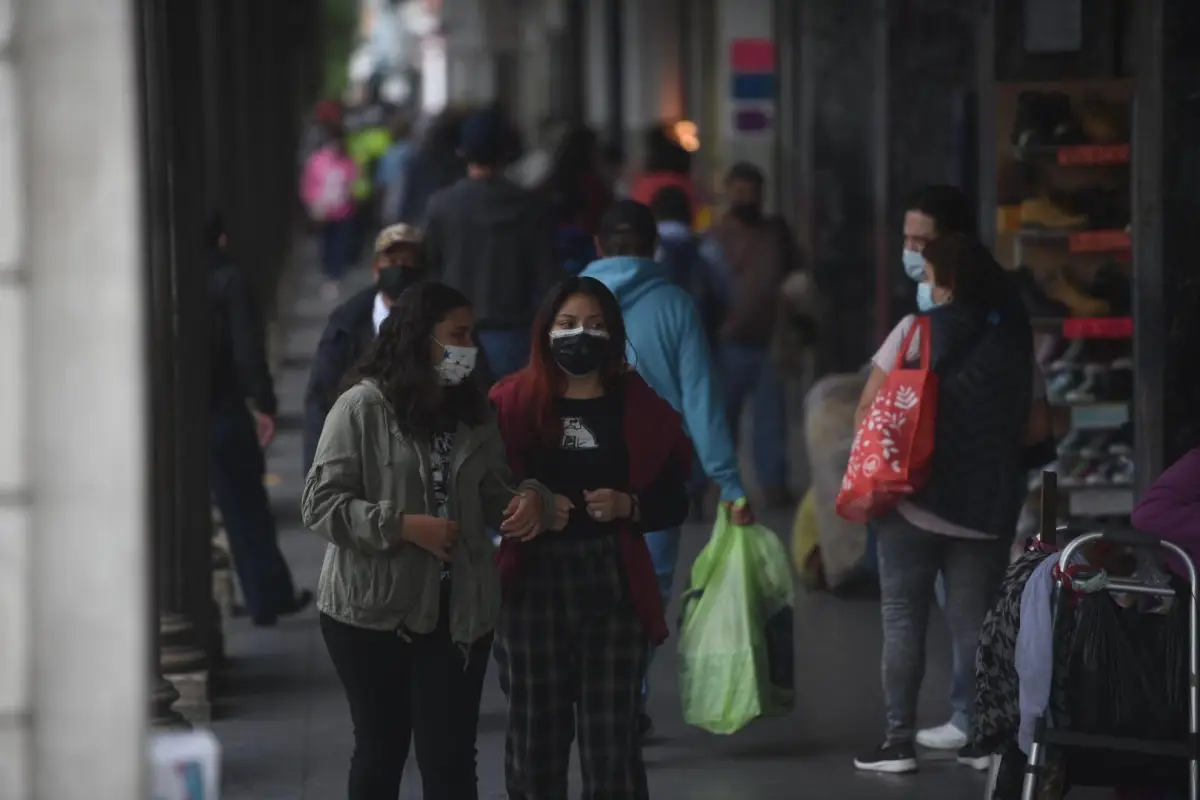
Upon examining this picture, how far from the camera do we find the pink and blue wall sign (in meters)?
21.0

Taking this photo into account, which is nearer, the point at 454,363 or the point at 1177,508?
the point at 454,363

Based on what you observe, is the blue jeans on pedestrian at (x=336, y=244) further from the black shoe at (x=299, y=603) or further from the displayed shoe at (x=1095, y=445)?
the displayed shoe at (x=1095, y=445)

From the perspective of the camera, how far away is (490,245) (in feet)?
35.3

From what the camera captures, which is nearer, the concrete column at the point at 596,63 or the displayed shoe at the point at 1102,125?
the displayed shoe at the point at 1102,125

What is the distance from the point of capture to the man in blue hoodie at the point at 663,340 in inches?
319

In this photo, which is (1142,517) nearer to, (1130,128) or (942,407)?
(942,407)

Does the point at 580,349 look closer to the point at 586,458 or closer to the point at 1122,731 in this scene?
the point at 586,458

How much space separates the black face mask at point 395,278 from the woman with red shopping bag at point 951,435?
178cm

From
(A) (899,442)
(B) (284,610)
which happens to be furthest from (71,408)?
(B) (284,610)

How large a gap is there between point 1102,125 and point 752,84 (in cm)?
1125

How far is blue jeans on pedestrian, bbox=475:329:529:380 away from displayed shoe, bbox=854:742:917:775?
3.11 meters

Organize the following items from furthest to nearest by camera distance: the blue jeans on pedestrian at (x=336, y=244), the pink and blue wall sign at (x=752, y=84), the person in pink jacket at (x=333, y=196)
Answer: the blue jeans on pedestrian at (x=336, y=244), the person in pink jacket at (x=333, y=196), the pink and blue wall sign at (x=752, y=84)

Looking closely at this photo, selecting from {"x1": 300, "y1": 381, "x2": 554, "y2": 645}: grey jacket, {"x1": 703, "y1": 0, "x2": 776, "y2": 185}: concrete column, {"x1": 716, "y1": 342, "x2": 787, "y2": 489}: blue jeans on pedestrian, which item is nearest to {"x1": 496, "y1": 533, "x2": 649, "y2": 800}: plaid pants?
{"x1": 300, "y1": 381, "x2": 554, "y2": 645}: grey jacket

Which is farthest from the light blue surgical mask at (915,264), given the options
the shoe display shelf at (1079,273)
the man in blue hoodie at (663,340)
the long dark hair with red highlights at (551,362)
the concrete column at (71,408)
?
the concrete column at (71,408)
